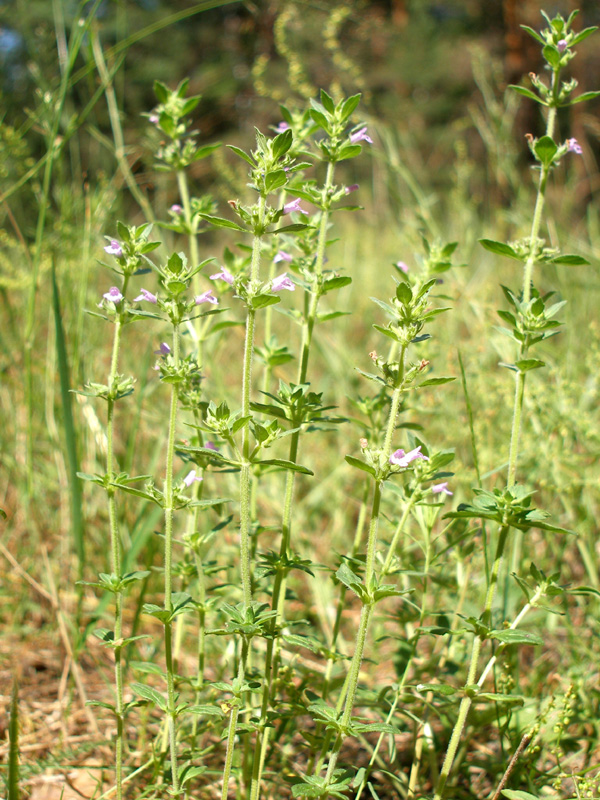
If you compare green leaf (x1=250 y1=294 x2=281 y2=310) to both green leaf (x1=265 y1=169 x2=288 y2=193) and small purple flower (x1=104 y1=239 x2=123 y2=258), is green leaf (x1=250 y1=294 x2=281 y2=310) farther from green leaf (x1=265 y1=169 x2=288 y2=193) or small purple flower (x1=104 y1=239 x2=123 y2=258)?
small purple flower (x1=104 y1=239 x2=123 y2=258)

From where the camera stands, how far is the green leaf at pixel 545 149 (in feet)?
3.84

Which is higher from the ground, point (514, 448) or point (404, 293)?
point (404, 293)

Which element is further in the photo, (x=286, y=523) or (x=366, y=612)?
(x=286, y=523)

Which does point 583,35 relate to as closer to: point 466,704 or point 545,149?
point 545,149

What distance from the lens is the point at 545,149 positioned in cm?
119

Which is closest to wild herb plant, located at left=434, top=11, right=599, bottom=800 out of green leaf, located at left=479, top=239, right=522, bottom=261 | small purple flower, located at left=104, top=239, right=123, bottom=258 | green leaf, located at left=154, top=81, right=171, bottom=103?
green leaf, located at left=479, top=239, right=522, bottom=261

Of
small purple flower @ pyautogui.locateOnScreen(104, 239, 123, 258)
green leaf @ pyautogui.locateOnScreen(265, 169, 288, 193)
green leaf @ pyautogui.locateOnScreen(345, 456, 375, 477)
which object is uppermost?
green leaf @ pyautogui.locateOnScreen(265, 169, 288, 193)

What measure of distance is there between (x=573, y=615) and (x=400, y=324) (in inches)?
55.4

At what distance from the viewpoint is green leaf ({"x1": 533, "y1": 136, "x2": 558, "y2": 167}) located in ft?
3.84

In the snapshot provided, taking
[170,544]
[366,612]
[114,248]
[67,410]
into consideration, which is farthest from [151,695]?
[114,248]

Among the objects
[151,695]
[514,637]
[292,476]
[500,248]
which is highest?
[500,248]

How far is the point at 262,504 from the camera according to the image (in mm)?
2438

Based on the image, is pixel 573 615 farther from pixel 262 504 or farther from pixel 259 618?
pixel 259 618

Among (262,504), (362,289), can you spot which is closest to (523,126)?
(362,289)
